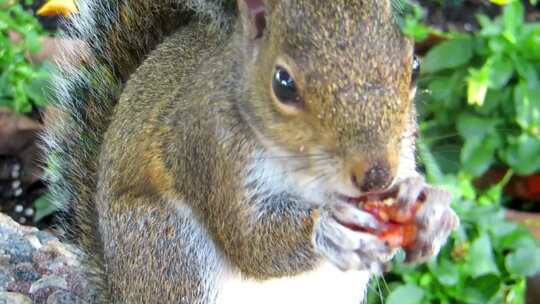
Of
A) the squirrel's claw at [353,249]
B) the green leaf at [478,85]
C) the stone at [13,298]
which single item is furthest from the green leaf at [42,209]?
the squirrel's claw at [353,249]

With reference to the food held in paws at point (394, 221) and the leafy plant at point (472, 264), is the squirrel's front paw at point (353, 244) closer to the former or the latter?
the food held in paws at point (394, 221)

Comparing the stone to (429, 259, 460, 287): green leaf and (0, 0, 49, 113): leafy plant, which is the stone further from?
(429, 259, 460, 287): green leaf

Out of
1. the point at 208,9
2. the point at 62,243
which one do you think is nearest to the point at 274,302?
the point at 208,9

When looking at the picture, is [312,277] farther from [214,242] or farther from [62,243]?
[62,243]

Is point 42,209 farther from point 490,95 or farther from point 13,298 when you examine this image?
point 490,95

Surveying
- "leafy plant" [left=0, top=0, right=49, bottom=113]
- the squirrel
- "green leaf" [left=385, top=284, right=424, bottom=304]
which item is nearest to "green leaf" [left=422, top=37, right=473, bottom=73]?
"green leaf" [left=385, top=284, right=424, bottom=304]

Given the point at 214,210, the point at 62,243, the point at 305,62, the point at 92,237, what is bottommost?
the point at 62,243
